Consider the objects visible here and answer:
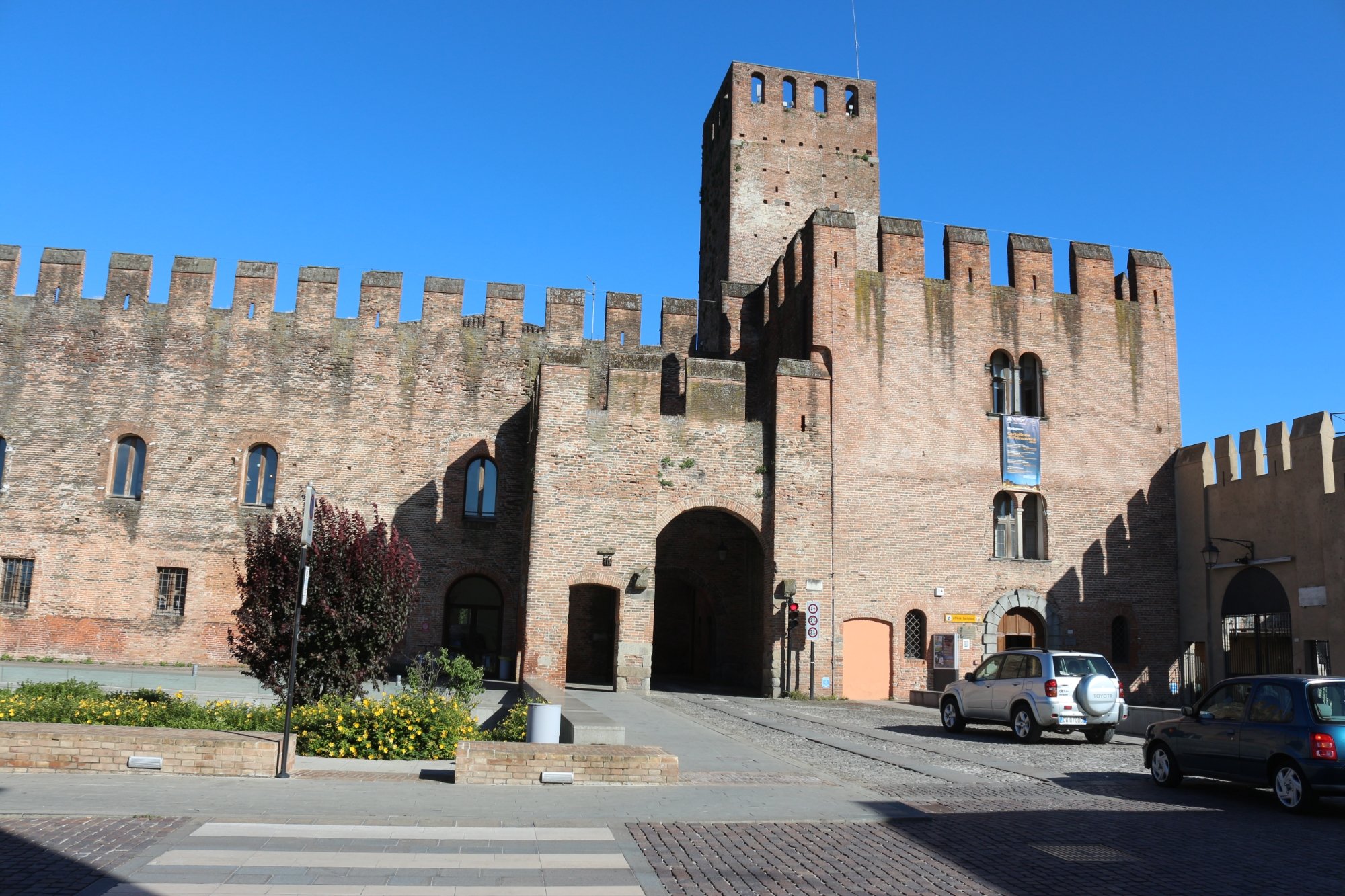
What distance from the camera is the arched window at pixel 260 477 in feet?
88.1

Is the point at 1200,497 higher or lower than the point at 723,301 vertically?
lower

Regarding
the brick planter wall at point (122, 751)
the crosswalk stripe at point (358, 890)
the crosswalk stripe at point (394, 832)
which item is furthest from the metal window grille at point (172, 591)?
the crosswalk stripe at point (358, 890)

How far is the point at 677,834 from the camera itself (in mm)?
7773

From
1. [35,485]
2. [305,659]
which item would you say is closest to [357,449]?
[35,485]

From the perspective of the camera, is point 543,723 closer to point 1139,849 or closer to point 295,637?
point 295,637

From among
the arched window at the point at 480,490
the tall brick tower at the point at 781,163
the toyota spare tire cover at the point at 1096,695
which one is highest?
the tall brick tower at the point at 781,163

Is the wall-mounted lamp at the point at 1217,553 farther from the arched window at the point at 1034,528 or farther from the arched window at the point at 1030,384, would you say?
the arched window at the point at 1030,384

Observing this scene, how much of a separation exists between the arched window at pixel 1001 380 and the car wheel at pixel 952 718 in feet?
35.7

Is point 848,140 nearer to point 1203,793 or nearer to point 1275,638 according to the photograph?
point 1275,638

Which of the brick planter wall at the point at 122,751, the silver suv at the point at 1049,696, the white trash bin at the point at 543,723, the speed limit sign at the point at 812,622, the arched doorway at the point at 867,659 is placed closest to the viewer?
the brick planter wall at the point at 122,751

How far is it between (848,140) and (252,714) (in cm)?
2908

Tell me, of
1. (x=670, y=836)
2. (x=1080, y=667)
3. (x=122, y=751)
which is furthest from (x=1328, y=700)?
(x=122, y=751)

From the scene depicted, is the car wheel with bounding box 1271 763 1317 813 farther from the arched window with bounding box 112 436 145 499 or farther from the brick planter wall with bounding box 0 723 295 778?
the arched window with bounding box 112 436 145 499

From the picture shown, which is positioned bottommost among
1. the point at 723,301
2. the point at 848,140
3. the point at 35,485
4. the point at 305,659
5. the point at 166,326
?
the point at 305,659
